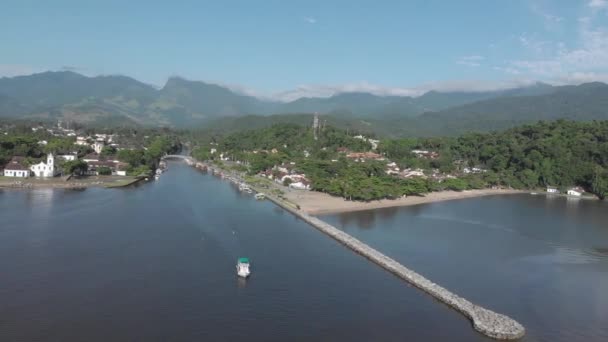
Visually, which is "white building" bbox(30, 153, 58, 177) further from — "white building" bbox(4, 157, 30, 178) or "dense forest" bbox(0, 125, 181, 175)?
"dense forest" bbox(0, 125, 181, 175)

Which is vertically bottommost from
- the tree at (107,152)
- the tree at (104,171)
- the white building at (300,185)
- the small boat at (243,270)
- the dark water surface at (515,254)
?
the dark water surface at (515,254)

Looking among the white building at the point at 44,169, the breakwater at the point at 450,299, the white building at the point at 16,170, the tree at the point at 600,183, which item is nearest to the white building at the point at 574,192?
the tree at the point at 600,183

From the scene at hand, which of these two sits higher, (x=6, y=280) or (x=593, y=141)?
(x=593, y=141)

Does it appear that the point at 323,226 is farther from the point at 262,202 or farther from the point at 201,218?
the point at 262,202

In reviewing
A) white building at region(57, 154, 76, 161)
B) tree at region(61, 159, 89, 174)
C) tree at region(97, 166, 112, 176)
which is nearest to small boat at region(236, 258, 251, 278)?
tree at region(61, 159, 89, 174)

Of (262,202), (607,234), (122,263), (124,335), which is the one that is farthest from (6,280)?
(607,234)

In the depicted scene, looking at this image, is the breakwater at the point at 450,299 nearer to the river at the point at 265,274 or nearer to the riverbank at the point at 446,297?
the riverbank at the point at 446,297

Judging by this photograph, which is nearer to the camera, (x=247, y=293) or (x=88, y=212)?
(x=247, y=293)
